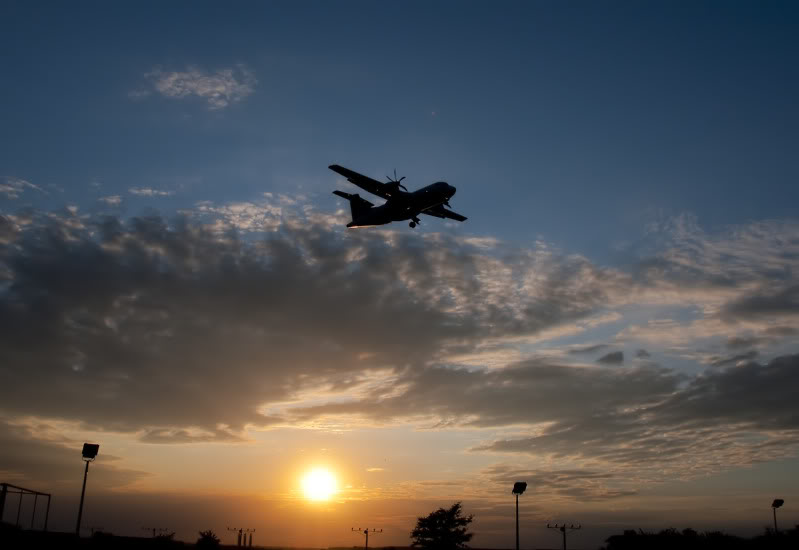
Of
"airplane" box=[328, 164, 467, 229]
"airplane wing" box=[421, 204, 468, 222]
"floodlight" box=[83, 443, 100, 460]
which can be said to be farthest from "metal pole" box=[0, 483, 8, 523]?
"airplane wing" box=[421, 204, 468, 222]

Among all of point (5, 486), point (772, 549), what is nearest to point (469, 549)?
point (772, 549)

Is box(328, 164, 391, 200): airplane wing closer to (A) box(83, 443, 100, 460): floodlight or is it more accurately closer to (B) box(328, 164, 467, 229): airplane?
(B) box(328, 164, 467, 229): airplane

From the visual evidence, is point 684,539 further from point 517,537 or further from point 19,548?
point 19,548

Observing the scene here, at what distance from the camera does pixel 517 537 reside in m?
60.9

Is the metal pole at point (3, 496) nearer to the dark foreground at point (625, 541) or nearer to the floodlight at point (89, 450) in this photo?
the dark foreground at point (625, 541)

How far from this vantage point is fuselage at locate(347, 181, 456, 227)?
61.0 meters

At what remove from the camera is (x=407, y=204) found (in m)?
61.9

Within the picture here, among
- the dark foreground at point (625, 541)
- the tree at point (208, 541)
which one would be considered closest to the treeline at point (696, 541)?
the dark foreground at point (625, 541)

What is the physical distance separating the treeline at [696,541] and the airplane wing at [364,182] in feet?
133

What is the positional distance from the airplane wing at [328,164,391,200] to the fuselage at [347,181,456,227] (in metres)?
1.30

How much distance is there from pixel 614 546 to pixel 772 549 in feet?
41.3

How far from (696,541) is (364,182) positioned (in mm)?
46042

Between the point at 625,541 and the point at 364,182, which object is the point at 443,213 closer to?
the point at 364,182

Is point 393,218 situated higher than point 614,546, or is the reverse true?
point 393,218
